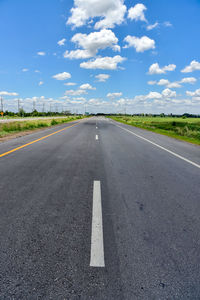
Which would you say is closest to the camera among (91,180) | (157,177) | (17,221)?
(17,221)

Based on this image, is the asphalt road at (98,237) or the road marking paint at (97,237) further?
the road marking paint at (97,237)

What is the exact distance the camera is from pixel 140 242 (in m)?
2.28

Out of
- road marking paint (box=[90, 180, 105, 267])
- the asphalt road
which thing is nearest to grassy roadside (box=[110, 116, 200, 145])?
the asphalt road

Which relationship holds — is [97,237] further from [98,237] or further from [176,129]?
[176,129]

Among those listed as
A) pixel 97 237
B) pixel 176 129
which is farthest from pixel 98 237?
pixel 176 129

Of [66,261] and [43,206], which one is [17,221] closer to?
[43,206]

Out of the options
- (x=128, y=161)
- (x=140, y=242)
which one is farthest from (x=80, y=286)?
(x=128, y=161)

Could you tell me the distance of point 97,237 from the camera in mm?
2338

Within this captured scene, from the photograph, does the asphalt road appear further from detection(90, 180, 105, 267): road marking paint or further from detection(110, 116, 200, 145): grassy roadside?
detection(110, 116, 200, 145): grassy roadside

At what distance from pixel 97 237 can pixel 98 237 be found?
0.04 feet

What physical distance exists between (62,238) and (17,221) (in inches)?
33.3

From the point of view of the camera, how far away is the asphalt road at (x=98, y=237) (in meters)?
1.69

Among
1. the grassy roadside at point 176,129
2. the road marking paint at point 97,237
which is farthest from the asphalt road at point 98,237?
the grassy roadside at point 176,129

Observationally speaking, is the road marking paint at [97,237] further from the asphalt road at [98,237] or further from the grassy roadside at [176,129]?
the grassy roadside at [176,129]
